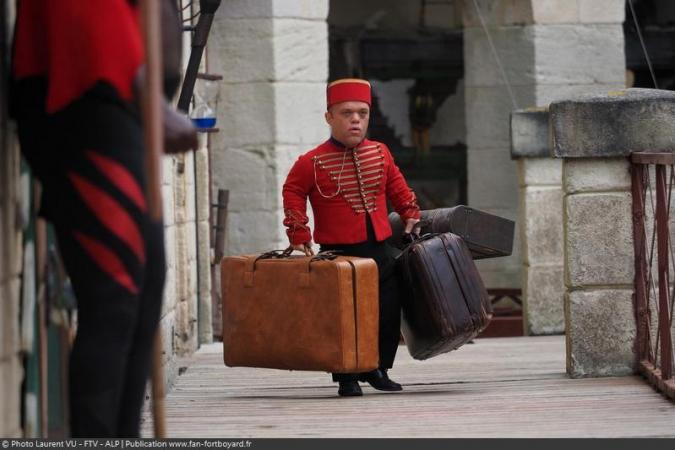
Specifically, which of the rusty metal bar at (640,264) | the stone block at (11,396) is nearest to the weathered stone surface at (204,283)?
the rusty metal bar at (640,264)

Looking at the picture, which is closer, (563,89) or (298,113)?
(298,113)

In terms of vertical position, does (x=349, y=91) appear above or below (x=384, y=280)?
above

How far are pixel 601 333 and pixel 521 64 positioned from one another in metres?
5.53

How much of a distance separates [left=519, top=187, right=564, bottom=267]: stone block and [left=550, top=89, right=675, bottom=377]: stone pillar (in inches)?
162

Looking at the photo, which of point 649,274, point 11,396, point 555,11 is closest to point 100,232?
point 11,396

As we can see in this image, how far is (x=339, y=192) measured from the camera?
6.19 meters

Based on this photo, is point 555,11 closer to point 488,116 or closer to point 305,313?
point 488,116

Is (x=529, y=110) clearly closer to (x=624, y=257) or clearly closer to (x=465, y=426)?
(x=624, y=257)

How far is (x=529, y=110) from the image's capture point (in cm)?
1037

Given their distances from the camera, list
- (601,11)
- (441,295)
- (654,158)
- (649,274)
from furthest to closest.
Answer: (601,11), (649,274), (441,295), (654,158)

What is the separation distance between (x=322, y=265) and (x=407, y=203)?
2.20 ft

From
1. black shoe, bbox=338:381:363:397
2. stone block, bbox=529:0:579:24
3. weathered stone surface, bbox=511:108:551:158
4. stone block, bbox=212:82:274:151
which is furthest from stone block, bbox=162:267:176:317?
stone block, bbox=529:0:579:24

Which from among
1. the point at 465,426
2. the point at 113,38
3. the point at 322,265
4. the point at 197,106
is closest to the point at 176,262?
the point at 197,106

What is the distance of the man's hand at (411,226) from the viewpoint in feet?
20.7
